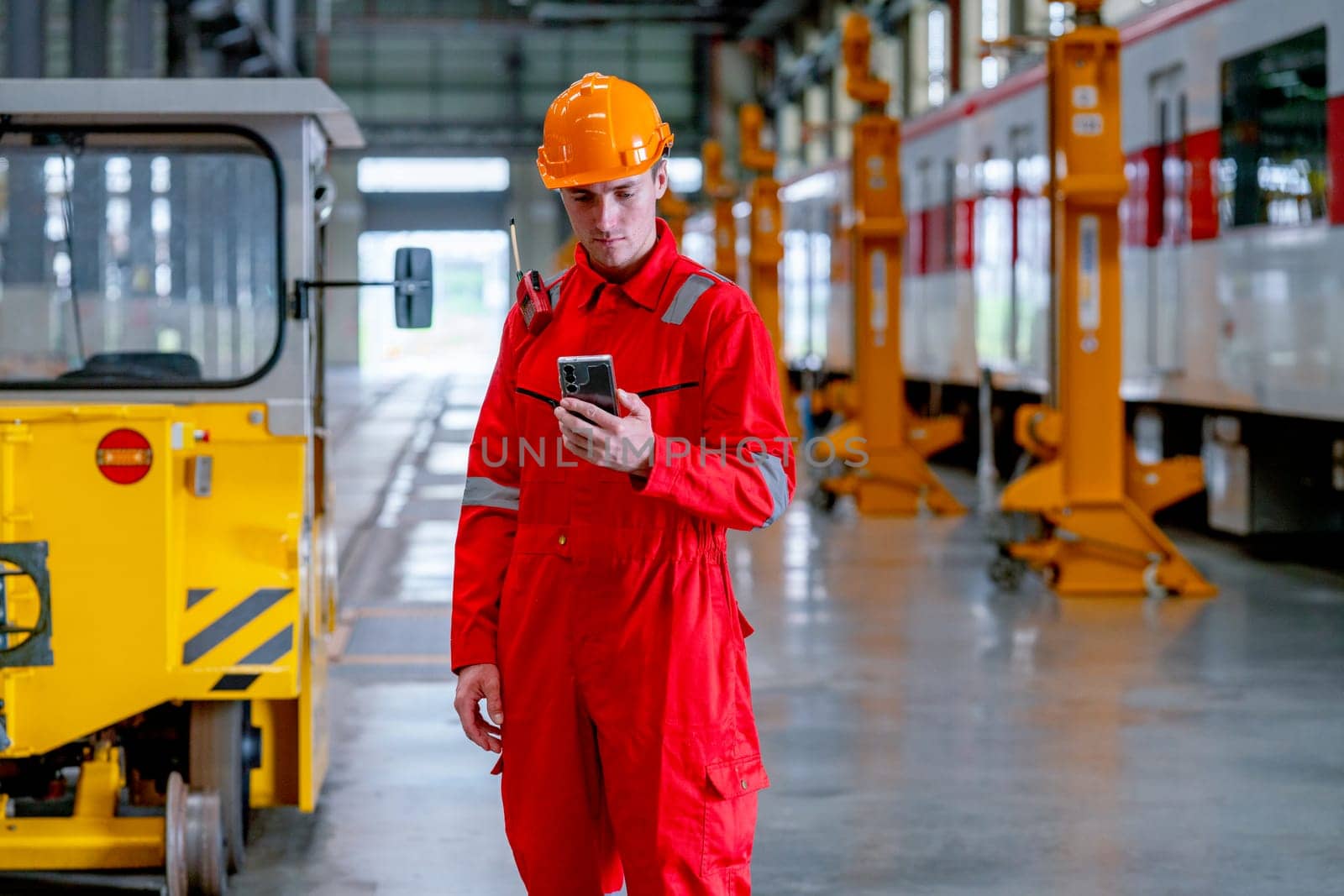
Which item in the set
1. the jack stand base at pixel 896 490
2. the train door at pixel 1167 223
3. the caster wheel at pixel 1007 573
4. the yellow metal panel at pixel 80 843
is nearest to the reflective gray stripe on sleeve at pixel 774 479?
the yellow metal panel at pixel 80 843

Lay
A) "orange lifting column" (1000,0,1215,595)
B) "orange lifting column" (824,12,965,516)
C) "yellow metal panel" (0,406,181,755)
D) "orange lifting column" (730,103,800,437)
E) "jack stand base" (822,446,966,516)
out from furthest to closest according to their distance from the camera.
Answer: "orange lifting column" (730,103,800,437) → "jack stand base" (822,446,966,516) → "orange lifting column" (824,12,965,516) → "orange lifting column" (1000,0,1215,595) → "yellow metal panel" (0,406,181,755)

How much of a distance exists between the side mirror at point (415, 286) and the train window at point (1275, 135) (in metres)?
6.13

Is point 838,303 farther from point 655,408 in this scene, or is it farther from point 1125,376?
point 655,408

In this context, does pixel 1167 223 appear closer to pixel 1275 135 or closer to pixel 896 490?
pixel 1275 135

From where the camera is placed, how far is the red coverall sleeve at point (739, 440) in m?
2.50

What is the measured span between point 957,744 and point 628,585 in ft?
12.8

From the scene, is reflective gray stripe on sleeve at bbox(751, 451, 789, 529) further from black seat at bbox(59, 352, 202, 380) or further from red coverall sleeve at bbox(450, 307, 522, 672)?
black seat at bbox(59, 352, 202, 380)

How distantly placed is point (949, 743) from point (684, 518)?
3922 mm

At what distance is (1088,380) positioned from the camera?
31.7ft

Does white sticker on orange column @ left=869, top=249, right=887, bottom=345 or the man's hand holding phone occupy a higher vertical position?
white sticker on orange column @ left=869, top=249, right=887, bottom=345

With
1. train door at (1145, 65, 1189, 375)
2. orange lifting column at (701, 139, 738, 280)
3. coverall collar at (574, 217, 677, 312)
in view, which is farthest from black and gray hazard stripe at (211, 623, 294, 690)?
orange lifting column at (701, 139, 738, 280)

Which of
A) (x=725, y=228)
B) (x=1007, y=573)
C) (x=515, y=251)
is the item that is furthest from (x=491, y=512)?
(x=725, y=228)

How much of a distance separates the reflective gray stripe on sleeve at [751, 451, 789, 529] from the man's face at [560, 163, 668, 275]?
14.4 inches

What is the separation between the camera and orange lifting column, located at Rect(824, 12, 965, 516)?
526 inches
